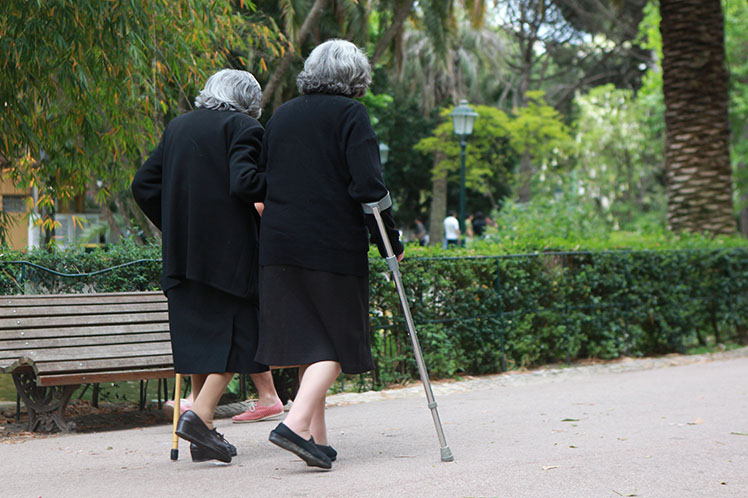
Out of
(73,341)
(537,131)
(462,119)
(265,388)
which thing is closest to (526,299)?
(265,388)

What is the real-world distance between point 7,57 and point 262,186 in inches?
132

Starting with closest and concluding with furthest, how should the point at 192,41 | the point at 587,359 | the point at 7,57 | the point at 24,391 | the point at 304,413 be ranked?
the point at 304,413 → the point at 24,391 → the point at 7,57 → the point at 192,41 → the point at 587,359

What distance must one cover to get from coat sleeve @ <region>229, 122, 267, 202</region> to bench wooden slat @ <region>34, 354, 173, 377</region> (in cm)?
197

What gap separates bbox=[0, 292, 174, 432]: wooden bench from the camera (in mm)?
5980

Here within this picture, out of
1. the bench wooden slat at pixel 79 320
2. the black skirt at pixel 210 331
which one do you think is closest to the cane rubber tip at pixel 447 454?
the black skirt at pixel 210 331

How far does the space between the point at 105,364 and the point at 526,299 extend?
4.40m

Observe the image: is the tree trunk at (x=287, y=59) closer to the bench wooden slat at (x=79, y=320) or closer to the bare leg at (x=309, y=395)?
the bench wooden slat at (x=79, y=320)

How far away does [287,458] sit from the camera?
5047 mm

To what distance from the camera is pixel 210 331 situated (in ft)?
15.8

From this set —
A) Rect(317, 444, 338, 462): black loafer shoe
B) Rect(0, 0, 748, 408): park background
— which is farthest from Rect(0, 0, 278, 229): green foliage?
Rect(317, 444, 338, 462): black loafer shoe

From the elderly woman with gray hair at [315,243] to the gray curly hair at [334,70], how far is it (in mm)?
84

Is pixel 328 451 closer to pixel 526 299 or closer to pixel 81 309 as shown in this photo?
pixel 81 309

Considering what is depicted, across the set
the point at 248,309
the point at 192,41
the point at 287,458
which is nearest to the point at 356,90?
the point at 248,309

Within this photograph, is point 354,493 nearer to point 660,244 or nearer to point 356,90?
point 356,90
